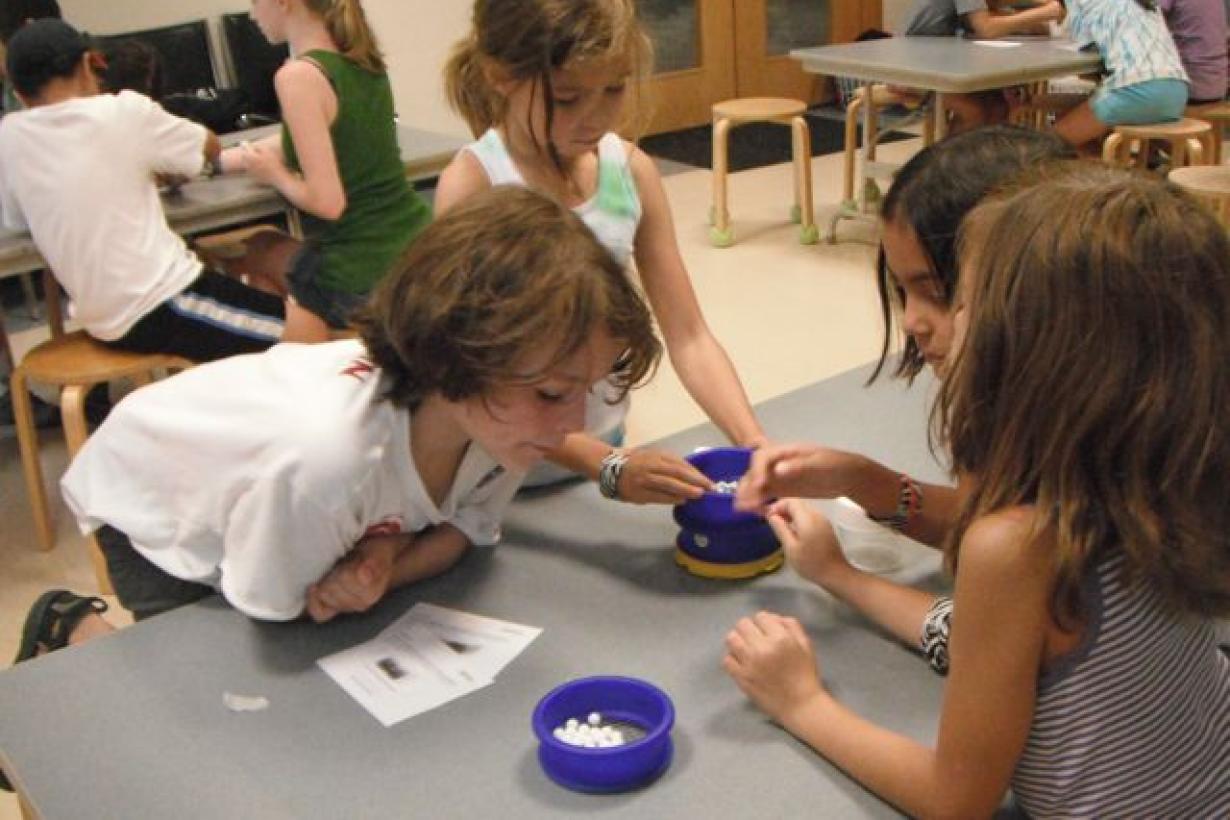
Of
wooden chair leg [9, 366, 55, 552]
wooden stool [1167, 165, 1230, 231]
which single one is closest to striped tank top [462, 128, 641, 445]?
wooden chair leg [9, 366, 55, 552]

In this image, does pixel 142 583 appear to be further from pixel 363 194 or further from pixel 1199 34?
pixel 1199 34

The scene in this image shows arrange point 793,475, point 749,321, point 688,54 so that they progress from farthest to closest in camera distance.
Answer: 1. point 688,54
2. point 749,321
3. point 793,475

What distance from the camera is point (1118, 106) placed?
4.36m

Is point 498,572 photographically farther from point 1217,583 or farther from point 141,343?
point 141,343

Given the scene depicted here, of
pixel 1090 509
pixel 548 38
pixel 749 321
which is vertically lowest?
pixel 749 321

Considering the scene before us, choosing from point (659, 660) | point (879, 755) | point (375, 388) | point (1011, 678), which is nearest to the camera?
point (1011, 678)

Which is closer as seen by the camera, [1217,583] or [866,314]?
[1217,583]

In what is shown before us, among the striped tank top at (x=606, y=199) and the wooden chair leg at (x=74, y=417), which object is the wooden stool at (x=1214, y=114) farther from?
the wooden chair leg at (x=74, y=417)

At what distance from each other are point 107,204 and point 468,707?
1.97 m

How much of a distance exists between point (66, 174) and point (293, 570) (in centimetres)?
181

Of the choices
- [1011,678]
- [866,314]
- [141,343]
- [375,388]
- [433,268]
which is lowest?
[866,314]

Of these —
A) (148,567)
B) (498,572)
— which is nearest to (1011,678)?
(498,572)

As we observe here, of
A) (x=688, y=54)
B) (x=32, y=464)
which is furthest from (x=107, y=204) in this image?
(x=688, y=54)

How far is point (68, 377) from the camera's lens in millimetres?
2756
